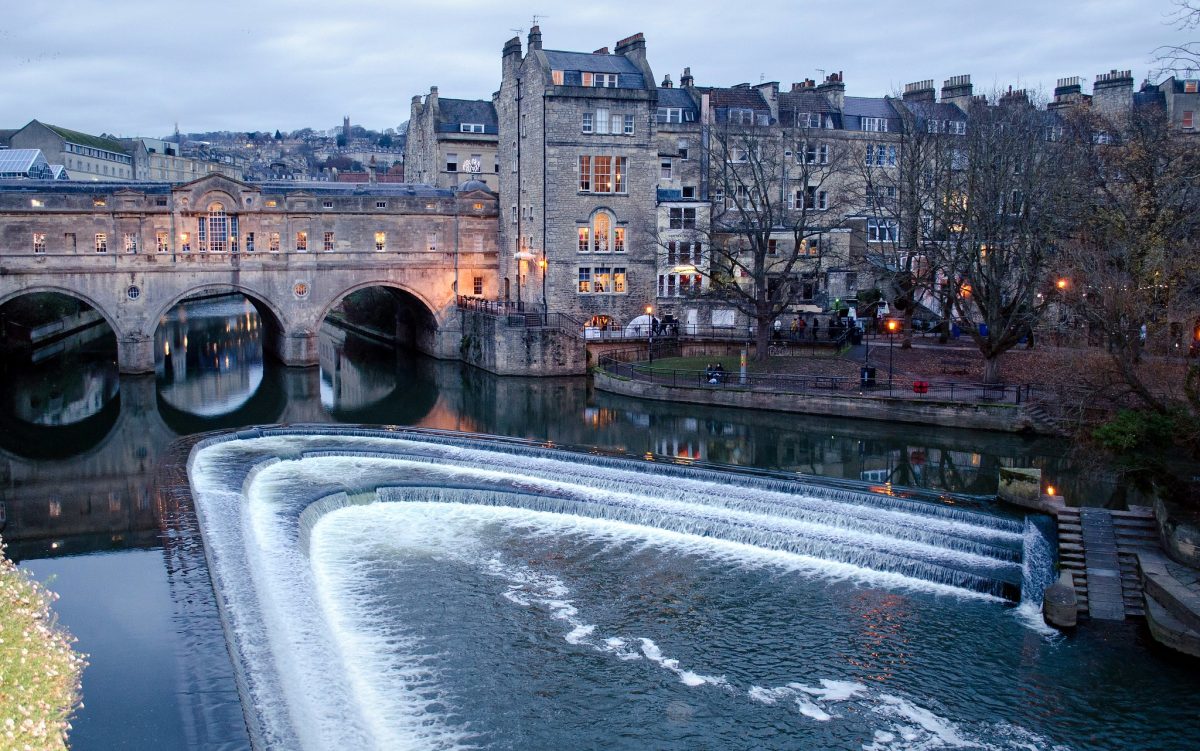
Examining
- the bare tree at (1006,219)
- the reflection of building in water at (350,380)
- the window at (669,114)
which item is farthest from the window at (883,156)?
the reflection of building in water at (350,380)

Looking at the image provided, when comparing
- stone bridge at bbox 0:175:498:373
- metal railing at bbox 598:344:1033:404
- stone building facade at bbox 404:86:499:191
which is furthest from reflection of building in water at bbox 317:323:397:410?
stone building facade at bbox 404:86:499:191

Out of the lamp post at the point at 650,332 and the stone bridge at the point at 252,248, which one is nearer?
the stone bridge at the point at 252,248

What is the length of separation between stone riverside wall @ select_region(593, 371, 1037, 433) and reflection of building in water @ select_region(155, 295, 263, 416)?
18.3m

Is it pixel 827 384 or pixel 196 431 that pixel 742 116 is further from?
pixel 196 431

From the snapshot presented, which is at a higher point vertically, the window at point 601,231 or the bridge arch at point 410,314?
the window at point 601,231

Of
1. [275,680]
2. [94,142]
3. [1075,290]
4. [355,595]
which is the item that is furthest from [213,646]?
[94,142]

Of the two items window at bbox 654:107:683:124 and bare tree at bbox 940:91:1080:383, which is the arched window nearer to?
window at bbox 654:107:683:124

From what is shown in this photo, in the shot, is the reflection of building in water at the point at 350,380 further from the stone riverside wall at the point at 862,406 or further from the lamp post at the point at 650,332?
the lamp post at the point at 650,332

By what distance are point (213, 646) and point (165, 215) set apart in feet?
124

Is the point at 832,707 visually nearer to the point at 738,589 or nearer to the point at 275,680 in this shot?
the point at 738,589

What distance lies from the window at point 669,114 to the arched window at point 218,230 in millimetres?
24886

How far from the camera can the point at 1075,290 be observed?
3206 centimetres

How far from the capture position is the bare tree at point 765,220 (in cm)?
4475

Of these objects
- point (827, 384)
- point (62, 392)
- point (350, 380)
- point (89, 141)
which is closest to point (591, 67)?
point (350, 380)
